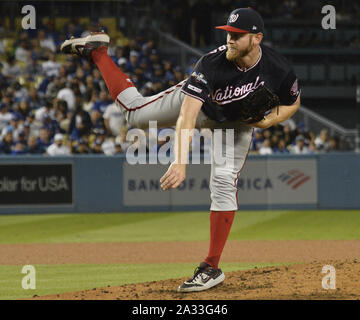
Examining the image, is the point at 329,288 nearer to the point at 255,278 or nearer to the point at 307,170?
the point at 255,278

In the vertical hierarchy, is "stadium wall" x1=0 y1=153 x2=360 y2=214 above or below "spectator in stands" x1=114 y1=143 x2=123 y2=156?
below

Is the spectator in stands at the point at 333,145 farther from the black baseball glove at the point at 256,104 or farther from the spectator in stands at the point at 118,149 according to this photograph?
the black baseball glove at the point at 256,104

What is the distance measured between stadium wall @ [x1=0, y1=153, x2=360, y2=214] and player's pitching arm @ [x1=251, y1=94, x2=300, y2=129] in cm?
802

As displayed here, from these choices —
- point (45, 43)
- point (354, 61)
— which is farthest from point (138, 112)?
point (354, 61)

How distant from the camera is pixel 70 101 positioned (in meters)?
15.9

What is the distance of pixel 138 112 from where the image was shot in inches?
234

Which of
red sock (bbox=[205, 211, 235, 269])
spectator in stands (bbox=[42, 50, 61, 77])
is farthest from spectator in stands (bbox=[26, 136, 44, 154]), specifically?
red sock (bbox=[205, 211, 235, 269])

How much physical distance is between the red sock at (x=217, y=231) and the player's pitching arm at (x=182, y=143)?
97cm

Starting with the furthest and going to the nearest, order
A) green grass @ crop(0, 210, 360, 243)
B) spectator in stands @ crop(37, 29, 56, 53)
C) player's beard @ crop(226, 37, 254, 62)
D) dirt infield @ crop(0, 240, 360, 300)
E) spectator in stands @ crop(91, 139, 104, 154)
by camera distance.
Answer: spectator in stands @ crop(37, 29, 56, 53), spectator in stands @ crop(91, 139, 104, 154), green grass @ crop(0, 210, 360, 243), dirt infield @ crop(0, 240, 360, 300), player's beard @ crop(226, 37, 254, 62)

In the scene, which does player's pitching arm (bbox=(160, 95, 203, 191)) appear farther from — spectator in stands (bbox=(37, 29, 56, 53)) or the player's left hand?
spectator in stands (bbox=(37, 29, 56, 53))

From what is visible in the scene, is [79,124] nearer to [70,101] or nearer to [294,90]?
[70,101]

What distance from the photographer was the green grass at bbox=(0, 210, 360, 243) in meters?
10.9

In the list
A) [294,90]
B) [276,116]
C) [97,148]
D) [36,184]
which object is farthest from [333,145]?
[276,116]

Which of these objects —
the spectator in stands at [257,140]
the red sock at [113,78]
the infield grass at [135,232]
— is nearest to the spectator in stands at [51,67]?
the infield grass at [135,232]
